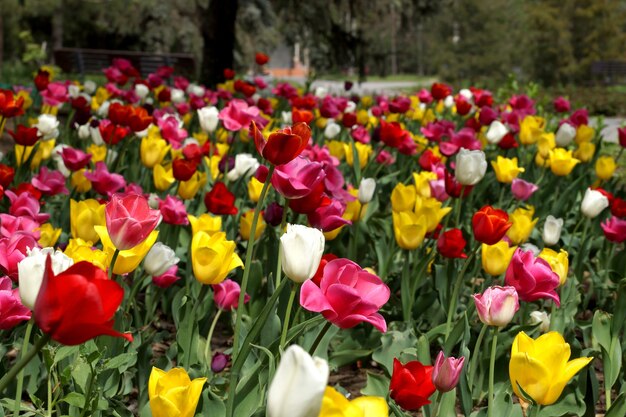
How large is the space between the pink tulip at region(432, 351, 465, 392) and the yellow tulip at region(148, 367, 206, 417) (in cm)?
43

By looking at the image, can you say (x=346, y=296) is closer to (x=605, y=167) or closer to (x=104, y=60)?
(x=605, y=167)

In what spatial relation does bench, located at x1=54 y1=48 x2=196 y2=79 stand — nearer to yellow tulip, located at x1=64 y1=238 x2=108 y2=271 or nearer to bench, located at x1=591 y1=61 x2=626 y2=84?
yellow tulip, located at x1=64 y1=238 x2=108 y2=271

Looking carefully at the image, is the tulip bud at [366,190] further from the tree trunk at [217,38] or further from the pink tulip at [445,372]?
the tree trunk at [217,38]

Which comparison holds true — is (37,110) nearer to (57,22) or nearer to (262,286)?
(262,286)

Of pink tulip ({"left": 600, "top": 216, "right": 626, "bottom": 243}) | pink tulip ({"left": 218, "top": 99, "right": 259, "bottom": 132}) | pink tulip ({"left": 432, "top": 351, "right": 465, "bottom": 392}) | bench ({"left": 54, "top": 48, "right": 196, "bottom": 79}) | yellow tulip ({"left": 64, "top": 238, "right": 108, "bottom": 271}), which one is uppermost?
bench ({"left": 54, "top": 48, "right": 196, "bottom": 79})

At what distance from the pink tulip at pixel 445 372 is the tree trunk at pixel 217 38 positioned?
8.15 metres

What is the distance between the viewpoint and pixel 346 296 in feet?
4.10

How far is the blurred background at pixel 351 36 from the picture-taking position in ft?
31.6

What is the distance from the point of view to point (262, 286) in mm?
2746

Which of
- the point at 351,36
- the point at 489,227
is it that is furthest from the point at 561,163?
the point at 351,36

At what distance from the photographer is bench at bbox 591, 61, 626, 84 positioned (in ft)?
90.5

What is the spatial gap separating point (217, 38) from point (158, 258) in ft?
24.8

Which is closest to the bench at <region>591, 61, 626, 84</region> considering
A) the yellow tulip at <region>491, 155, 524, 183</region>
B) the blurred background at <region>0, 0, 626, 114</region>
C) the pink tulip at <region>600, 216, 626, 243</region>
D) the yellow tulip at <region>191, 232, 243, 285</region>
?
the blurred background at <region>0, 0, 626, 114</region>

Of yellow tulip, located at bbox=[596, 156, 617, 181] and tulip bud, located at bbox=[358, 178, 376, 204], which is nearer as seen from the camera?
tulip bud, located at bbox=[358, 178, 376, 204]
